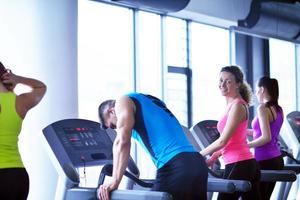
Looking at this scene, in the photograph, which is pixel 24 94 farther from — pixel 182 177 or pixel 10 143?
pixel 182 177

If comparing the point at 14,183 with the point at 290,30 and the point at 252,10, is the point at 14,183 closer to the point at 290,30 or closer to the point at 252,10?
the point at 252,10

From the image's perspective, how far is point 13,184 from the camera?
2973mm

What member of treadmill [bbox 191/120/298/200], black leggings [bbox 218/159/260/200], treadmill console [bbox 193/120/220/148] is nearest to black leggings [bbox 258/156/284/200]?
treadmill [bbox 191/120/298/200]

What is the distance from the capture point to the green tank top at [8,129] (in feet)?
9.83

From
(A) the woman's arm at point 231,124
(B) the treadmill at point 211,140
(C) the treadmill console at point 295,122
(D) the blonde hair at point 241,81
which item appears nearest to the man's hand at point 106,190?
(A) the woman's arm at point 231,124

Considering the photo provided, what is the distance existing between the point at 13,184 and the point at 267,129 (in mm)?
2176

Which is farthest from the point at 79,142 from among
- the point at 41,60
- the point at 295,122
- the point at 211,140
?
the point at 295,122

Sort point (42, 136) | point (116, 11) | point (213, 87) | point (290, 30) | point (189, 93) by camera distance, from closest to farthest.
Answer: point (42, 136), point (116, 11), point (290, 30), point (189, 93), point (213, 87)

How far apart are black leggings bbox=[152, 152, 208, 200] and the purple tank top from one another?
1.78 m

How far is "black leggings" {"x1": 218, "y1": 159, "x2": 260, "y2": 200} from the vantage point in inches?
149

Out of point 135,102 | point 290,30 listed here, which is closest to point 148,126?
point 135,102

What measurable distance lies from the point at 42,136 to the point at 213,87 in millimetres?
4872

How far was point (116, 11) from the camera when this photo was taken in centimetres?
656

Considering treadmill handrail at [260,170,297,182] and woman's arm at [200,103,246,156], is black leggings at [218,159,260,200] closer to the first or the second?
woman's arm at [200,103,246,156]
